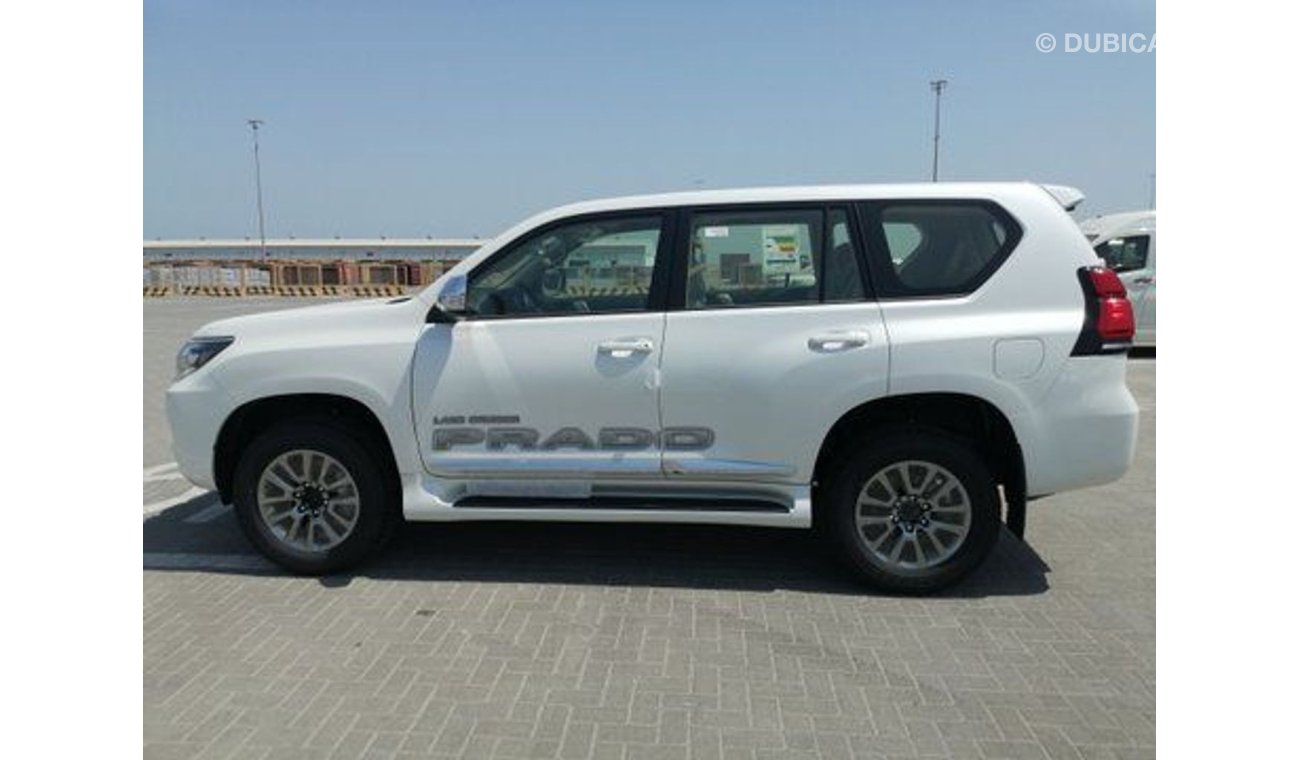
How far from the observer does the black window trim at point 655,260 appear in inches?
162

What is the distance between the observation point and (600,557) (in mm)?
4555

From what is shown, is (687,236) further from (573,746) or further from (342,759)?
(342,759)

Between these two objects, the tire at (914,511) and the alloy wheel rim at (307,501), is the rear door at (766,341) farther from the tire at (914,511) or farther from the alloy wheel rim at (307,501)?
the alloy wheel rim at (307,501)

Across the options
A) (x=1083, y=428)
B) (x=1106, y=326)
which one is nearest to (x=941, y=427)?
(x=1083, y=428)

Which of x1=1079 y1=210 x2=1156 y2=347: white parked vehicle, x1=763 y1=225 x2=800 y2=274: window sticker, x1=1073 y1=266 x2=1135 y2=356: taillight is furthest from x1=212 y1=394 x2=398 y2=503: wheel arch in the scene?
x1=1079 y1=210 x2=1156 y2=347: white parked vehicle

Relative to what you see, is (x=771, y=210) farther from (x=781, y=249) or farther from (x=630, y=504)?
(x=630, y=504)

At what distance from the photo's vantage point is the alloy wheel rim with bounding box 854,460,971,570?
4012mm

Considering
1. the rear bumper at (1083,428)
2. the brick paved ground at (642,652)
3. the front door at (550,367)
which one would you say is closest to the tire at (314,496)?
the brick paved ground at (642,652)

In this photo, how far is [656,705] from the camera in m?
3.09

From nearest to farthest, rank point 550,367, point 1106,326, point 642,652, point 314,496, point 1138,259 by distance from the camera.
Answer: point 642,652, point 1106,326, point 550,367, point 314,496, point 1138,259

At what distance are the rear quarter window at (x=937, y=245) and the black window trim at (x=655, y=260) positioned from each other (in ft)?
3.16

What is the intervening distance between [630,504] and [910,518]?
1334mm

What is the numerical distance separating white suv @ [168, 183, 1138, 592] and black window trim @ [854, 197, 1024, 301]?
1 cm

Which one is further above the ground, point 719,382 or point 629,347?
point 629,347
